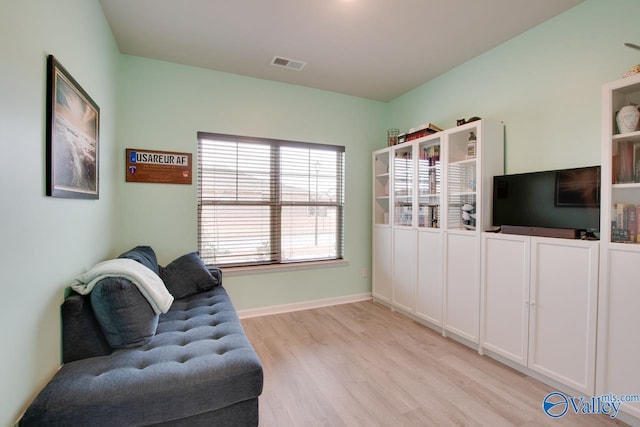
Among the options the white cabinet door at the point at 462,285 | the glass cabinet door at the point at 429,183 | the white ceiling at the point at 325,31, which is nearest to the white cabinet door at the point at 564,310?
the white cabinet door at the point at 462,285

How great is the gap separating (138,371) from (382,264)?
290 cm

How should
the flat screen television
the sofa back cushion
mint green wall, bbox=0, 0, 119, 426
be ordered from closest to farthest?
mint green wall, bbox=0, 0, 119, 426, the sofa back cushion, the flat screen television

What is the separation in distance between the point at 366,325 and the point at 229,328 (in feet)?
5.69

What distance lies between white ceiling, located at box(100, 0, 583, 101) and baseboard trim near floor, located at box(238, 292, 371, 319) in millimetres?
2651

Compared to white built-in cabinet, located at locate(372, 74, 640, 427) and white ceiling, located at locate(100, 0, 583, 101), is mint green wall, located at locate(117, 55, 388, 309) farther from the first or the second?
white built-in cabinet, located at locate(372, 74, 640, 427)

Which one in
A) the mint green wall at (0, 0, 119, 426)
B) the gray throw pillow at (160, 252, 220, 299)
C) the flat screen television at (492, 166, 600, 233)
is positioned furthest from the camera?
the gray throw pillow at (160, 252, 220, 299)

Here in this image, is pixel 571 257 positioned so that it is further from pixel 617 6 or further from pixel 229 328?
pixel 229 328

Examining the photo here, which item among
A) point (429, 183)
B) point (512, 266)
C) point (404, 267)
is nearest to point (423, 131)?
point (429, 183)

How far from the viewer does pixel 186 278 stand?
8.27ft

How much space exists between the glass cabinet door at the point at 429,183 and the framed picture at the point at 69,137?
2859 mm

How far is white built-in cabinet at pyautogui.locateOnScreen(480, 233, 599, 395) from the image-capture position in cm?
187

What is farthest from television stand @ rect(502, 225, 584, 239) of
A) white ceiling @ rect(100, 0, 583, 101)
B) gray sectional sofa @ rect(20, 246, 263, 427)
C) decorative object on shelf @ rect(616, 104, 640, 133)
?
gray sectional sofa @ rect(20, 246, 263, 427)

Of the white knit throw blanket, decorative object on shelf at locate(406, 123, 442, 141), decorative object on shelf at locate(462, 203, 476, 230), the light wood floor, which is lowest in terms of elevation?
the light wood floor

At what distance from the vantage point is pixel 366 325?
10.2ft
